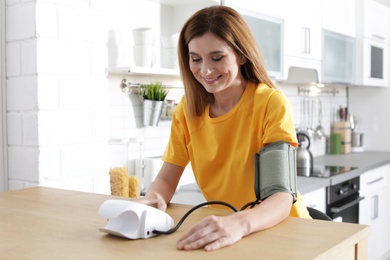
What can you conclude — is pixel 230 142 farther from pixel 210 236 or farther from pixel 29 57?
pixel 29 57

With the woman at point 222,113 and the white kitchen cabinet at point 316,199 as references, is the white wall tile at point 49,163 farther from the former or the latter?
the white kitchen cabinet at point 316,199

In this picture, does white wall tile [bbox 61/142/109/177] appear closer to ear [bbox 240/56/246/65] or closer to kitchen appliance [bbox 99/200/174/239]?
ear [bbox 240/56/246/65]

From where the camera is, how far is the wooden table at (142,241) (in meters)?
0.92

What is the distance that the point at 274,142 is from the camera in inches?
52.6

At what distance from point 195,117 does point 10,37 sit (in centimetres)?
81

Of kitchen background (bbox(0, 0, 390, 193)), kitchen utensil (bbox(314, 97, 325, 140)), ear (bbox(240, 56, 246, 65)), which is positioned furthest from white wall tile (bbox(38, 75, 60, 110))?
kitchen utensil (bbox(314, 97, 325, 140))

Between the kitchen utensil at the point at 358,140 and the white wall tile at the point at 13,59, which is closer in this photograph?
the white wall tile at the point at 13,59

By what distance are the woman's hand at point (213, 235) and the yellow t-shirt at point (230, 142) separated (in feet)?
1.44

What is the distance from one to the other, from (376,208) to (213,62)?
300 centimetres

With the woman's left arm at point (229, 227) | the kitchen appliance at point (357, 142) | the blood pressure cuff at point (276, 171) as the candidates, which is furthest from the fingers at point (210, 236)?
the kitchen appliance at point (357, 142)

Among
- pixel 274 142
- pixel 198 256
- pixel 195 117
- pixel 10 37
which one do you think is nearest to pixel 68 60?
pixel 10 37

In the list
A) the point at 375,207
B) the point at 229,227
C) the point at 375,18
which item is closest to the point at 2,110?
the point at 229,227

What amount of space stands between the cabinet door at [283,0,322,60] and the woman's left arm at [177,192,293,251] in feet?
7.70

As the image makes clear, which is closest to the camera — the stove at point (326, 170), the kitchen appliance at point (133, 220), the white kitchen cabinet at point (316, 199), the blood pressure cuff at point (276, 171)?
the kitchen appliance at point (133, 220)
